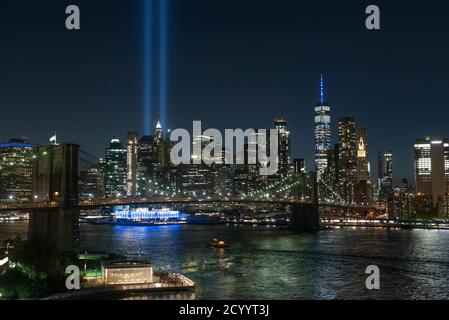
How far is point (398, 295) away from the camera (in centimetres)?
2633

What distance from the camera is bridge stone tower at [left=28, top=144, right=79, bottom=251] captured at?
3878 cm

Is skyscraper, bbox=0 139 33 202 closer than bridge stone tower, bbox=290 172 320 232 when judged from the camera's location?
Yes

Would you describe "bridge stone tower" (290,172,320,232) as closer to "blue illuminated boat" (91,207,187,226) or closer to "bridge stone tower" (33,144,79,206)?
"blue illuminated boat" (91,207,187,226)

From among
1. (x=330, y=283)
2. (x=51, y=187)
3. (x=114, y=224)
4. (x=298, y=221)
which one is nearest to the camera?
(x=330, y=283)

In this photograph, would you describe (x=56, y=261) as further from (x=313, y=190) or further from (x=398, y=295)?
(x=313, y=190)

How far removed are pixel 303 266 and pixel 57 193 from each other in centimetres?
1772

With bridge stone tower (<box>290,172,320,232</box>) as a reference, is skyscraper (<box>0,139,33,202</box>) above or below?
→ above

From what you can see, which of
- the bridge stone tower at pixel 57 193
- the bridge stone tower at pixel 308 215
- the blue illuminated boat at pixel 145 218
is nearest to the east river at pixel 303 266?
the bridge stone tower at pixel 57 193

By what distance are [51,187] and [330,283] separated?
21732 millimetres

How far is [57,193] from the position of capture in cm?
4094

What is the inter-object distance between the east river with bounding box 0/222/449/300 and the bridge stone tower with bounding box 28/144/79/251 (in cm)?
473

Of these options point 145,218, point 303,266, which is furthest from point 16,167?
point 145,218

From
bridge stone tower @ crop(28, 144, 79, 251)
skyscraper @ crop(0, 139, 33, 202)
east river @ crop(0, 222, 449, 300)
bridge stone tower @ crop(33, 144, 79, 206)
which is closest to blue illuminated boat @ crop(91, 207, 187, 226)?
skyscraper @ crop(0, 139, 33, 202)
